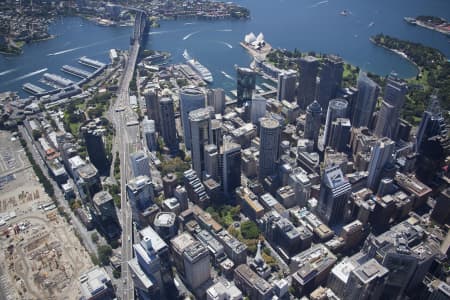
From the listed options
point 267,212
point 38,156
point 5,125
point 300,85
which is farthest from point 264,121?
point 5,125

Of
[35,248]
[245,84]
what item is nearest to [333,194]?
[245,84]

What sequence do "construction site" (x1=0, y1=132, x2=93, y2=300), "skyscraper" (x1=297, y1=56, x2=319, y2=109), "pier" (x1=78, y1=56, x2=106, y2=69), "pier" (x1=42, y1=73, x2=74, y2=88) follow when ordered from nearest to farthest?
"construction site" (x1=0, y1=132, x2=93, y2=300) < "skyscraper" (x1=297, y1=56, x2=319, y2=109) < "pier" (x1=42, y1=73, x2=74, y2=88) < "pier" (x1=78, y1=56, x2=106, y2=69)

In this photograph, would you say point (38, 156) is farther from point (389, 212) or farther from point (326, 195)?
point (389, 212)

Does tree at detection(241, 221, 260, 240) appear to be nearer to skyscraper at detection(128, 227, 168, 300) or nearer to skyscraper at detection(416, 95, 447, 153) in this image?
skyscraper at detection(128, 227, 168, 300)

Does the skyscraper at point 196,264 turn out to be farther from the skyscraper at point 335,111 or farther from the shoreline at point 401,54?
the shoreline at point 401,54

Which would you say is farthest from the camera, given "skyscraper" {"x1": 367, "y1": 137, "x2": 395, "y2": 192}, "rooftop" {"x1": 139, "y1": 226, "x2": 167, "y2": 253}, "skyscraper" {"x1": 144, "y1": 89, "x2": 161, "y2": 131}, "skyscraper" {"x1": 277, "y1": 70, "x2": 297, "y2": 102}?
"skyscraper" {"x1": 277, "y1": 70, "x2": 297, "y2": 102}

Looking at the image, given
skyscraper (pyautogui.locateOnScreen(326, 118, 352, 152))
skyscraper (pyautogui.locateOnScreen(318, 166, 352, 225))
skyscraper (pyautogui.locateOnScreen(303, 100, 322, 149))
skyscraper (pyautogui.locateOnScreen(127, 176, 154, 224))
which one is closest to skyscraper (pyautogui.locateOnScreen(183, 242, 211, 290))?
skyscraper (pyautogui.locateOnScreen(127, 176, 154, 224))
